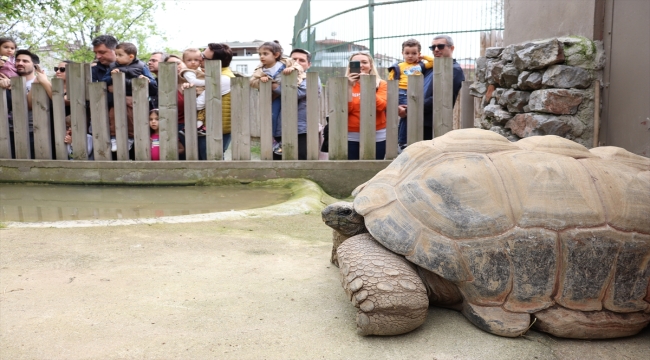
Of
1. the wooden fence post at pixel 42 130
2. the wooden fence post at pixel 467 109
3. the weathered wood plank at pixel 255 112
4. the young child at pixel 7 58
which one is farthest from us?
the young child at pixel 7 58

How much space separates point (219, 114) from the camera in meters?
6.41

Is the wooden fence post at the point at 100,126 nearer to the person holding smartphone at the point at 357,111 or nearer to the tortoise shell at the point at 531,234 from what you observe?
the person holding smartphone at the point at 357,111

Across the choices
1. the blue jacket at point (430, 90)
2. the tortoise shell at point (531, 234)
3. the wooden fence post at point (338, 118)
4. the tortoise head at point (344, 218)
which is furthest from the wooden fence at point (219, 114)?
the tortoise shell at point (531, 234)

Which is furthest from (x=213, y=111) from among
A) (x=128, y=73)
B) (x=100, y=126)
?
(x=100, y=126)

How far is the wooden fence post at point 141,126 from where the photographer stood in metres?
6.48

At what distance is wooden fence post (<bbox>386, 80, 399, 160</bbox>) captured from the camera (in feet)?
20.7

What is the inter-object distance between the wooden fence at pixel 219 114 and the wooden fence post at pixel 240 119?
0.04 feet

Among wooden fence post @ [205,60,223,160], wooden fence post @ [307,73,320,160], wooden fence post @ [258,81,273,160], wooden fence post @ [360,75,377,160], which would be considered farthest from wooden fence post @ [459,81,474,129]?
wooden fence post @ [205,60,223,160]

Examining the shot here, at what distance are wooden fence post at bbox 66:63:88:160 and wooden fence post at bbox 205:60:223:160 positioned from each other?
1.47 meters

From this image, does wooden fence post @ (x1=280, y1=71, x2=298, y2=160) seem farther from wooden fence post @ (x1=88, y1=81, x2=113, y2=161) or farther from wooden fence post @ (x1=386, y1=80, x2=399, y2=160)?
wooden fence post @ (x1=88, y1=81, x2=113, y2=161)

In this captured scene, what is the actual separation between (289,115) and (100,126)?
7.16 feet

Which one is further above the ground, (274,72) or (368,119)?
(274,72)

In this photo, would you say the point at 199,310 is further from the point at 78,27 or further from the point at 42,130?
the point at 78,27

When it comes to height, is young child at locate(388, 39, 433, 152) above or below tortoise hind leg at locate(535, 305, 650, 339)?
above
